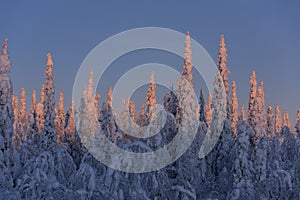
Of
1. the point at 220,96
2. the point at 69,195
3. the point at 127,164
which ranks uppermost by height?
the point at 220,96

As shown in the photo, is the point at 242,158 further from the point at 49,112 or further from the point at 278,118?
the point at 278,118

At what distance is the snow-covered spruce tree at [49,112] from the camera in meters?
39.0

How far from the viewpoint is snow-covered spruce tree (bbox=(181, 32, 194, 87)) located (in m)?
30.6

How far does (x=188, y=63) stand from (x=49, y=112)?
15.5m

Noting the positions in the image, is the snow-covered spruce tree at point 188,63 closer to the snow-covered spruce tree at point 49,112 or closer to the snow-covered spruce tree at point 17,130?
the snow-covered spruce tree at point 17,130

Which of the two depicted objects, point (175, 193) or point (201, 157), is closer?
point (175, 193)

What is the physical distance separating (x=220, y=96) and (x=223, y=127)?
2.80m

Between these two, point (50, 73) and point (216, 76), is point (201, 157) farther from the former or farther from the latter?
point (50, 73)

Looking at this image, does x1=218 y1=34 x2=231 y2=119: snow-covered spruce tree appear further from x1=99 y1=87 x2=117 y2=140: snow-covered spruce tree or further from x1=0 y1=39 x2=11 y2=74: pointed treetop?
x1=0 y1=39 x2=11 y2=74: pointed treetop

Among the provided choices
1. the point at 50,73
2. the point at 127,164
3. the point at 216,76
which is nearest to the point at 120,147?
the point at 127,164

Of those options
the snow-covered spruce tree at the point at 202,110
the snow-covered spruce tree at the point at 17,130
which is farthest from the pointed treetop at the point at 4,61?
the snow-covered spruce tree at the point at 202,110

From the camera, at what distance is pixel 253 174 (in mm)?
28078

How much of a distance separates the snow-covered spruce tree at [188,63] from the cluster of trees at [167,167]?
7 cm

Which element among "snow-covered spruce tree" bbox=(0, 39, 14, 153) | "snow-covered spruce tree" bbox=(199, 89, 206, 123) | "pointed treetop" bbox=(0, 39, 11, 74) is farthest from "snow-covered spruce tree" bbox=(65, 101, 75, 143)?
"pointed treetop" bbox=(0, 39, 11, 74)
